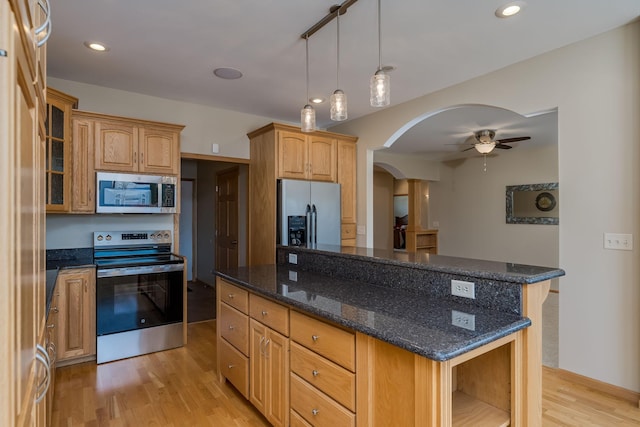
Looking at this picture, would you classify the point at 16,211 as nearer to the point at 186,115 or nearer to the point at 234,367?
the point at 234,367

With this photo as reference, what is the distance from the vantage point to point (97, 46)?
2.75 meters

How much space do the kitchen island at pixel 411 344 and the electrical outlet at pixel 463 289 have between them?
0.07ft

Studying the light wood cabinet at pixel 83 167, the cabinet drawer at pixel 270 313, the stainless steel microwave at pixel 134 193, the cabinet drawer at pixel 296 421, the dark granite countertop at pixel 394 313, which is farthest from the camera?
the stainless steel microwave at pixel 134 193

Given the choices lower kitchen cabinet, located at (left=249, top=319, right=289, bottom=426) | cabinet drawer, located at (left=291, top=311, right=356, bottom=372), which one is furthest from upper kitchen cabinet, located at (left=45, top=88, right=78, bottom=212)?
cabinet drawer, located at (left=291, top=311, right=356, bottom=372)

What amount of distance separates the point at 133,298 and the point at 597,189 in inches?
158

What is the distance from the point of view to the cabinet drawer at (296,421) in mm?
1806

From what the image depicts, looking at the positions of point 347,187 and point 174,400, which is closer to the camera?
point 174,400

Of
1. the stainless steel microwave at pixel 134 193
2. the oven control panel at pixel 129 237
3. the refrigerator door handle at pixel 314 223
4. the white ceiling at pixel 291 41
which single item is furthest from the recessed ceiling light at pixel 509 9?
the oven control panel at pixel 129 237

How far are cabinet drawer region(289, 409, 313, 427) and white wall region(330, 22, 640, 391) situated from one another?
89.6 inches

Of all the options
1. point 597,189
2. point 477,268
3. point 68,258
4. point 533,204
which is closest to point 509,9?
point 597,189

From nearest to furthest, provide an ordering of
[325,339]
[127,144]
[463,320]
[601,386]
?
[463,320] → [325,339] → [601,386] → [127,144]

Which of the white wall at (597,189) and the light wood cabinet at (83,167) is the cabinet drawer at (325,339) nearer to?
the white wall at (597,189)

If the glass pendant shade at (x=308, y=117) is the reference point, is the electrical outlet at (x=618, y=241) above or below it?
below

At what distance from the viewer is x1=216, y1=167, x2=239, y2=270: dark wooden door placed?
5.25 meters
